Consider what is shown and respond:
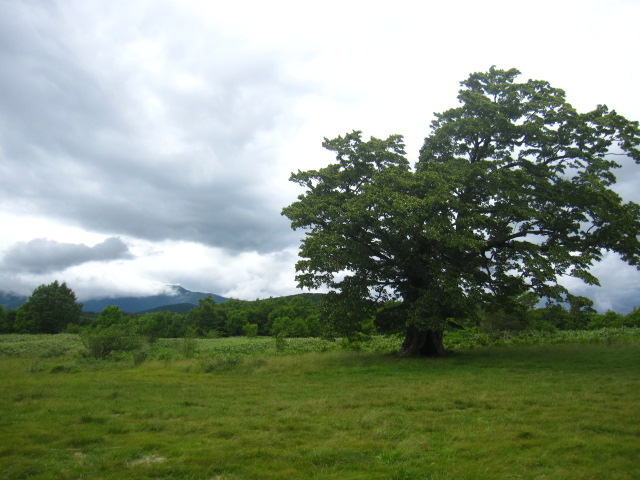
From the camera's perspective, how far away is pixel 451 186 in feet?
63.4

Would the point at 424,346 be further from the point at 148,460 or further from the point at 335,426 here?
the point at 148,460

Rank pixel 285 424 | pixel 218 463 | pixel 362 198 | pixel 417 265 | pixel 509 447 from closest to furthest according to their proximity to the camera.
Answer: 1. pixel 218 463
2. pixel 509 447
3. pixel 285 424
4. pixel 362 198
5. pixel 417 265

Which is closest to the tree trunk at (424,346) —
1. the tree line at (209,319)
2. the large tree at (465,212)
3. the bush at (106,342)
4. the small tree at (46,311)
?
the large tree at (465,212)

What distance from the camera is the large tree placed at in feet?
61.9

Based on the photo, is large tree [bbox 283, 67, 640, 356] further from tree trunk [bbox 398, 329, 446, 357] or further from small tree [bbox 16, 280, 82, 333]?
small tree [bbox 16, 280, 82, 333]

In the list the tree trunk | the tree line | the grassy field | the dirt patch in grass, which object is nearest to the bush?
the grassy field

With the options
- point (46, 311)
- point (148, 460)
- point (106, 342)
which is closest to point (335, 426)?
point (148, 460)

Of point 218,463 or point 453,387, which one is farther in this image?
point 453,387

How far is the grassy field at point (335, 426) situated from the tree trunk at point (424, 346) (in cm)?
543

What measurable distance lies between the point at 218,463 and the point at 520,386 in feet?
33.8

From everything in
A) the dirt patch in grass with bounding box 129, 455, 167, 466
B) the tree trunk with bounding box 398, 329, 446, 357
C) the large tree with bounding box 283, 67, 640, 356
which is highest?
the large tree with bounding box 283, 67, 640, 356

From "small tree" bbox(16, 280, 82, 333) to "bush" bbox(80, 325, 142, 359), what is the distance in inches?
2752

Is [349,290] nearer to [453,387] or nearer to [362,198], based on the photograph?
[362,198]

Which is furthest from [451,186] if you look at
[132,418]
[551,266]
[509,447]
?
[132,418]
